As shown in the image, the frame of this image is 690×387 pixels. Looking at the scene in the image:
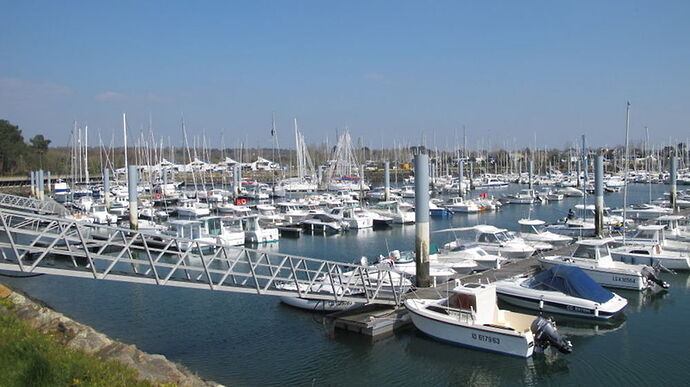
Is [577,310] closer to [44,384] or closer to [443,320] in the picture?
[443,320]

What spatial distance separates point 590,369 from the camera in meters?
19.0

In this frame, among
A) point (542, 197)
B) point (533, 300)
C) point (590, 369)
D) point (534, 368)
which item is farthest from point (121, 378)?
point (542, 197)

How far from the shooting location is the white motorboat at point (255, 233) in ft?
156

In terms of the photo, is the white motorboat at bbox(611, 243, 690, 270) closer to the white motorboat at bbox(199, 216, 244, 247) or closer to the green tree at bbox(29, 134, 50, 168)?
the white motorboat at bbox(199, 216, 244, 247)

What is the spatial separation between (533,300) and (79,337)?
17.4 m

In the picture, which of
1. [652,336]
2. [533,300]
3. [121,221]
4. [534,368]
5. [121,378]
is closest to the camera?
[121,378]

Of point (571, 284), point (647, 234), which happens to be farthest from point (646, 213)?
point (571, 284)

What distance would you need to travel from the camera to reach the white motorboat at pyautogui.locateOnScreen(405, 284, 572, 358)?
19.3 meters

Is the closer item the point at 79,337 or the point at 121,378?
the point at 121,378

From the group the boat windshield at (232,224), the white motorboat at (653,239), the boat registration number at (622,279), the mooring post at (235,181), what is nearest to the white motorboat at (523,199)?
the mooring post at (235,181)

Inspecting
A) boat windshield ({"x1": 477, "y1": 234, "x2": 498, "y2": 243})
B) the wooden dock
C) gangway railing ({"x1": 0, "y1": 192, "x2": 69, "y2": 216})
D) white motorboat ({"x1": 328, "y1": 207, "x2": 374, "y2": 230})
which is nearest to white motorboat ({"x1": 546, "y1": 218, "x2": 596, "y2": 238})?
boat windshield ({"x1": 477, "y1": 234, "x2": 498, "y2": 243})

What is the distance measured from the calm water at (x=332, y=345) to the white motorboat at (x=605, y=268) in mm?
683

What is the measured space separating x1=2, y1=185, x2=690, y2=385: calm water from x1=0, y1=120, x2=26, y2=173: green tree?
98.0m

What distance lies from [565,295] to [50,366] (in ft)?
62.2
